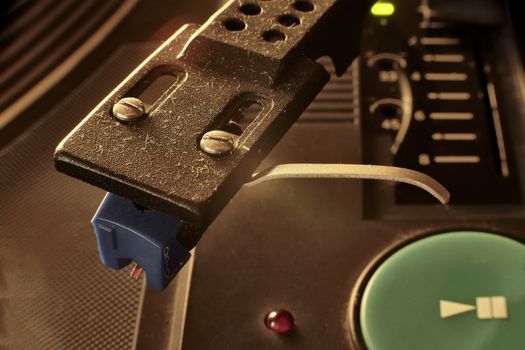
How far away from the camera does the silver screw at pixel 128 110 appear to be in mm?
397

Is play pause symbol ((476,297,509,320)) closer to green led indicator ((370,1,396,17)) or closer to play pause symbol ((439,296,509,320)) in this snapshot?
play pause symbol ((439,296,509,320))

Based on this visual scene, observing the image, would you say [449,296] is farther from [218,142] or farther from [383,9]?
[383,9]

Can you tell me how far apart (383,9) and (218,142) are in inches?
11.7

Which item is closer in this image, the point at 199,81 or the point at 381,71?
the point at 199,81

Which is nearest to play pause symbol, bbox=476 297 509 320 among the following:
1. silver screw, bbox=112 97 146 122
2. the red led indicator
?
the red led indicator

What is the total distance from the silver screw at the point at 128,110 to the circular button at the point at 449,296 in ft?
0.56

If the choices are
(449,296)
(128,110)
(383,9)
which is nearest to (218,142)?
(128,110)

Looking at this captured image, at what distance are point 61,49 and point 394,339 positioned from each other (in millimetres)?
376

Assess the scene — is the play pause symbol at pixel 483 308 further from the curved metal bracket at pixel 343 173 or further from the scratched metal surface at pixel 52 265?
the scratched metal surface at pixel 52 265

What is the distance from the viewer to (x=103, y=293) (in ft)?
1.57

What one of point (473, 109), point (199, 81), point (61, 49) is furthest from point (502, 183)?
point (61, 49)

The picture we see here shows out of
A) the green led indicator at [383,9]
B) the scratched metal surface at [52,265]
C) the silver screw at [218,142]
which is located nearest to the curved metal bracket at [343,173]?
the silver screw at [218,142]

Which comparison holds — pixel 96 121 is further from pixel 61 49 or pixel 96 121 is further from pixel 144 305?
pixel 61 49

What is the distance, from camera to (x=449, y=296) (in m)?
0.44
